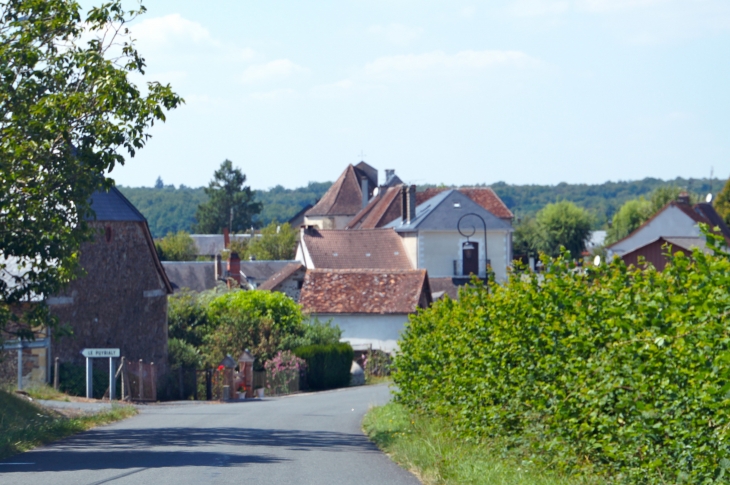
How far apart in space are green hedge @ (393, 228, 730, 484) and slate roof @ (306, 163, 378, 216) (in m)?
77.7

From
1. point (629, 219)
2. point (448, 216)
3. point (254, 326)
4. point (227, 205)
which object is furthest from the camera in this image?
point (227, 205)

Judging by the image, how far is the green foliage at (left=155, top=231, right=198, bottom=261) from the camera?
9420 cm

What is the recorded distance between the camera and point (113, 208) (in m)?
33.9

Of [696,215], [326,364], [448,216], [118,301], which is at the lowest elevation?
[326,364]

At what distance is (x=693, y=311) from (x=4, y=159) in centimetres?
1158

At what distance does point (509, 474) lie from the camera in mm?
9156

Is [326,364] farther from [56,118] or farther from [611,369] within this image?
[611,369]

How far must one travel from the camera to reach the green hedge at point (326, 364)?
4008 centimetres

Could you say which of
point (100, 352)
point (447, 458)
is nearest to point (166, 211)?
point (100, 352)

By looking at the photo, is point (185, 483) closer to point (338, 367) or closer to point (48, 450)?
point (48, 450)

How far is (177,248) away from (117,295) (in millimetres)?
63486

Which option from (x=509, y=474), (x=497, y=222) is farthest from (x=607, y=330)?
→ (x=497, y=222)

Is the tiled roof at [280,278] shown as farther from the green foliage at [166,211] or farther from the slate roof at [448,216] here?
the green foliage at [166,211]

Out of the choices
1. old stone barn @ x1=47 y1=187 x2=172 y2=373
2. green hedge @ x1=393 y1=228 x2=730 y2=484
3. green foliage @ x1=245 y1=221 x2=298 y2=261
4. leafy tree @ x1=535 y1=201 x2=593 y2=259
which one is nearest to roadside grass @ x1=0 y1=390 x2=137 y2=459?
green hedge @ x1=393 y1=228 x2=730 y2=484
